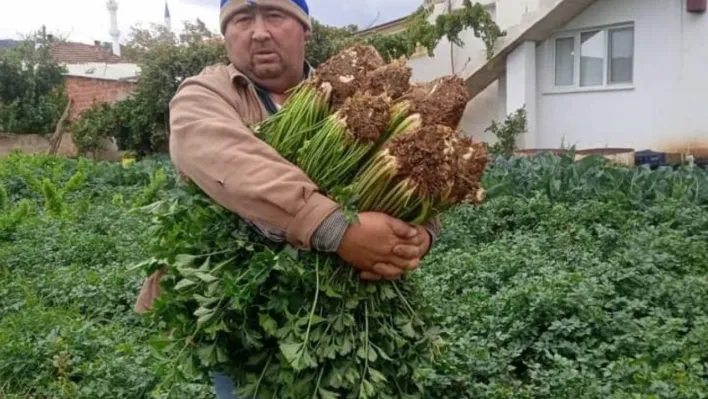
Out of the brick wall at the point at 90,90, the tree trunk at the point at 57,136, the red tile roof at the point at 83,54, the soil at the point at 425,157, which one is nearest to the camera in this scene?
the soil at the point at 425,157

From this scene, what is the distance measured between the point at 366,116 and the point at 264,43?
0.40 m

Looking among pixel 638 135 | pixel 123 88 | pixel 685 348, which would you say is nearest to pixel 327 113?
pixel 685 348

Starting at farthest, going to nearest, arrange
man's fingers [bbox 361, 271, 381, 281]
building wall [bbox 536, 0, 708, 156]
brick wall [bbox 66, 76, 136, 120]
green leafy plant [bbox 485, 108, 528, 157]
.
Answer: brick wall [bbox 66, 76, 136, 120] < green leafy plant [bbox 485, 108, 528, 157] < building wall [bbox 536, 0, 708, 156] < man's fingers [bbox 361, 271, 381, 281]

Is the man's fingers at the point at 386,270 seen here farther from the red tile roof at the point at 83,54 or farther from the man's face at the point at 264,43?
the red tile roof at the point at 83,54

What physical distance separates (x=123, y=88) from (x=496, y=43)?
1235cm

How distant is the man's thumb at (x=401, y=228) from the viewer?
159 centimetres

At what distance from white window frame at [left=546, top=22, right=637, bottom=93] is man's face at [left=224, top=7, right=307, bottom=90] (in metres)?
10.1

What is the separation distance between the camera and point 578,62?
11.6 m

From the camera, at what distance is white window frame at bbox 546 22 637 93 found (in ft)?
35.9

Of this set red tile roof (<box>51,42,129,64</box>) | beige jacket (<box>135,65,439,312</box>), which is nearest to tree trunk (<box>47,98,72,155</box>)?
red tile roof (<box>51,42,129,64</box>)

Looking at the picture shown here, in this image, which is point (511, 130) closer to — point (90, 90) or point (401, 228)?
point (401, 228)

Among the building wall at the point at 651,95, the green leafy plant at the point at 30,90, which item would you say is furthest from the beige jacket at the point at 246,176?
the green leafy plant at the point at 30,90

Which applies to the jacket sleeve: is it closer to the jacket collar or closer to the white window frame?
the jacket collar

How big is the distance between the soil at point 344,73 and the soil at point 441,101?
0.40 ft
